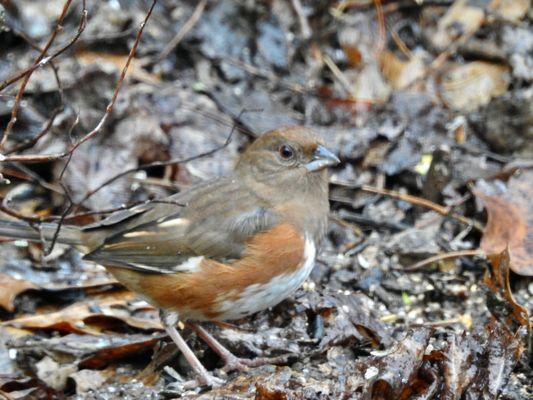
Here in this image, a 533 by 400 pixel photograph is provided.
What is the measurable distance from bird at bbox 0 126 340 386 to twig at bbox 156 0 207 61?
6.92 ft

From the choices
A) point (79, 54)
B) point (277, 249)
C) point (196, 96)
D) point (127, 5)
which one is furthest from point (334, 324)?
point (127, 5)

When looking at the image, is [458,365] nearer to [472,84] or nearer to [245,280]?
[245,280]

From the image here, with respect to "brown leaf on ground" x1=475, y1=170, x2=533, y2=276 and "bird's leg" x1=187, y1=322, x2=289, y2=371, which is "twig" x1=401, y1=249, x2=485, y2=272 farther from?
"bird's leg" x1=187, y1=322, x2=289, y2=371

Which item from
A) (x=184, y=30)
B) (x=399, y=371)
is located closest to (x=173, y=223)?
(x=399, y=371)

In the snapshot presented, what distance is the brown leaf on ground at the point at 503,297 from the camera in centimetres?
384

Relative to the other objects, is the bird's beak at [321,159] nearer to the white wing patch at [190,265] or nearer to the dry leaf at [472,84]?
the white wing patch at [190,265]

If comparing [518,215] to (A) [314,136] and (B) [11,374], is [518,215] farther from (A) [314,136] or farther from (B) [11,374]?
(B) [11,374]

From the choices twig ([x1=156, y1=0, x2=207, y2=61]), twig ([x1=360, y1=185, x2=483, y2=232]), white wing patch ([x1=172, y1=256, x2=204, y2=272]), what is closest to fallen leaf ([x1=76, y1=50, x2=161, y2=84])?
twig ([x1=156, y1=0, x2=207, y2=61])

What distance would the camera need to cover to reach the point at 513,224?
4539mm

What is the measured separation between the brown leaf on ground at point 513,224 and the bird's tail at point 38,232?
6.30 feet

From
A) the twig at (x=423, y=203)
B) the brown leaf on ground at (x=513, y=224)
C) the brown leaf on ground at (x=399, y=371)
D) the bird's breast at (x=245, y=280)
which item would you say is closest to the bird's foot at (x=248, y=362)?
the bird's breast at (x=245, y=280)

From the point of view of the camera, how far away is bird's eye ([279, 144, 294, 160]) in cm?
411

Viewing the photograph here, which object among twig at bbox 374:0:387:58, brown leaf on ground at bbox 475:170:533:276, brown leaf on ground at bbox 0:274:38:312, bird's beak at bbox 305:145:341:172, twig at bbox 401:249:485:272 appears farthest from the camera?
twig at bbox 374:0:387:58

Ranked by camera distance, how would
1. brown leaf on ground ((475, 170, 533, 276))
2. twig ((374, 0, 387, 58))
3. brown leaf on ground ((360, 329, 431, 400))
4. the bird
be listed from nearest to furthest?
brown leaf on ground ((360, 329, 431, 400)) → the bird → brown leaf on ground ((475, 170, 533, 276)) → twig ((374, 0, 387, 58))
